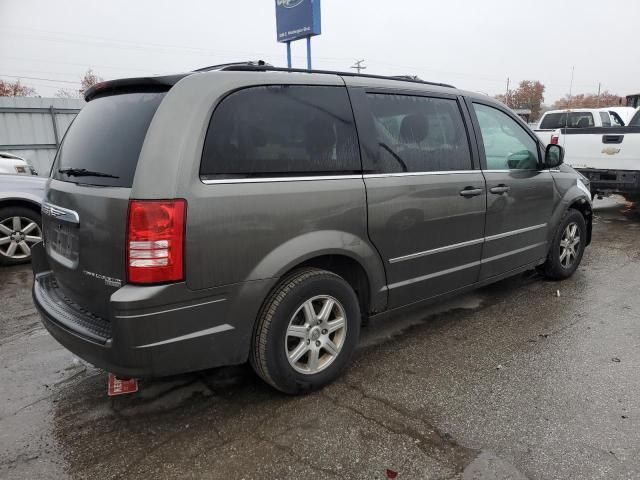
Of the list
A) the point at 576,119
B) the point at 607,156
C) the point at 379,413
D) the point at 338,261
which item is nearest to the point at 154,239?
the point at 338,261

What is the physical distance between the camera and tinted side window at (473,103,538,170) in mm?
3904

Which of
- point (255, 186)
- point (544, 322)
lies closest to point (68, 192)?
point (255, 186)

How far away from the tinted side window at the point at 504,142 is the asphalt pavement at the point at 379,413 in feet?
4.35

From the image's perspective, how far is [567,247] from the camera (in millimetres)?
4914

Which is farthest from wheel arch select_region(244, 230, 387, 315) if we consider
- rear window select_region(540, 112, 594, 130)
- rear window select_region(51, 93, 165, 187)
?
rear window select_region(540, 112, 594, 130)

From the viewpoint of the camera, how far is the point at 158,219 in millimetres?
2217

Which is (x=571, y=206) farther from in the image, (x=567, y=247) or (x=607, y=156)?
(x=607, y=156)

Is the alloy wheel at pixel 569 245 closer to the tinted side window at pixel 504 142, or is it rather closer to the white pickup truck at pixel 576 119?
the tinted side window at pixel 504 142

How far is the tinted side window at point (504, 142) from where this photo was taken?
3904 mm

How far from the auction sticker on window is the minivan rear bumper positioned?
49 centimetres

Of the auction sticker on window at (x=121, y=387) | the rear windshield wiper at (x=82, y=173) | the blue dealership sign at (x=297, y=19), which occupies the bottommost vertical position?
the auction sticker on window at (x=121, y=387)

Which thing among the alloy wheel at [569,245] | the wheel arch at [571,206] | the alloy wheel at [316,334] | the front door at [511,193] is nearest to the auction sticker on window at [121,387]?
the alloy wheel at [316,334]

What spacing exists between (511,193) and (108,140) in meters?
3.06

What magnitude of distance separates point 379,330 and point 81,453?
224cm
